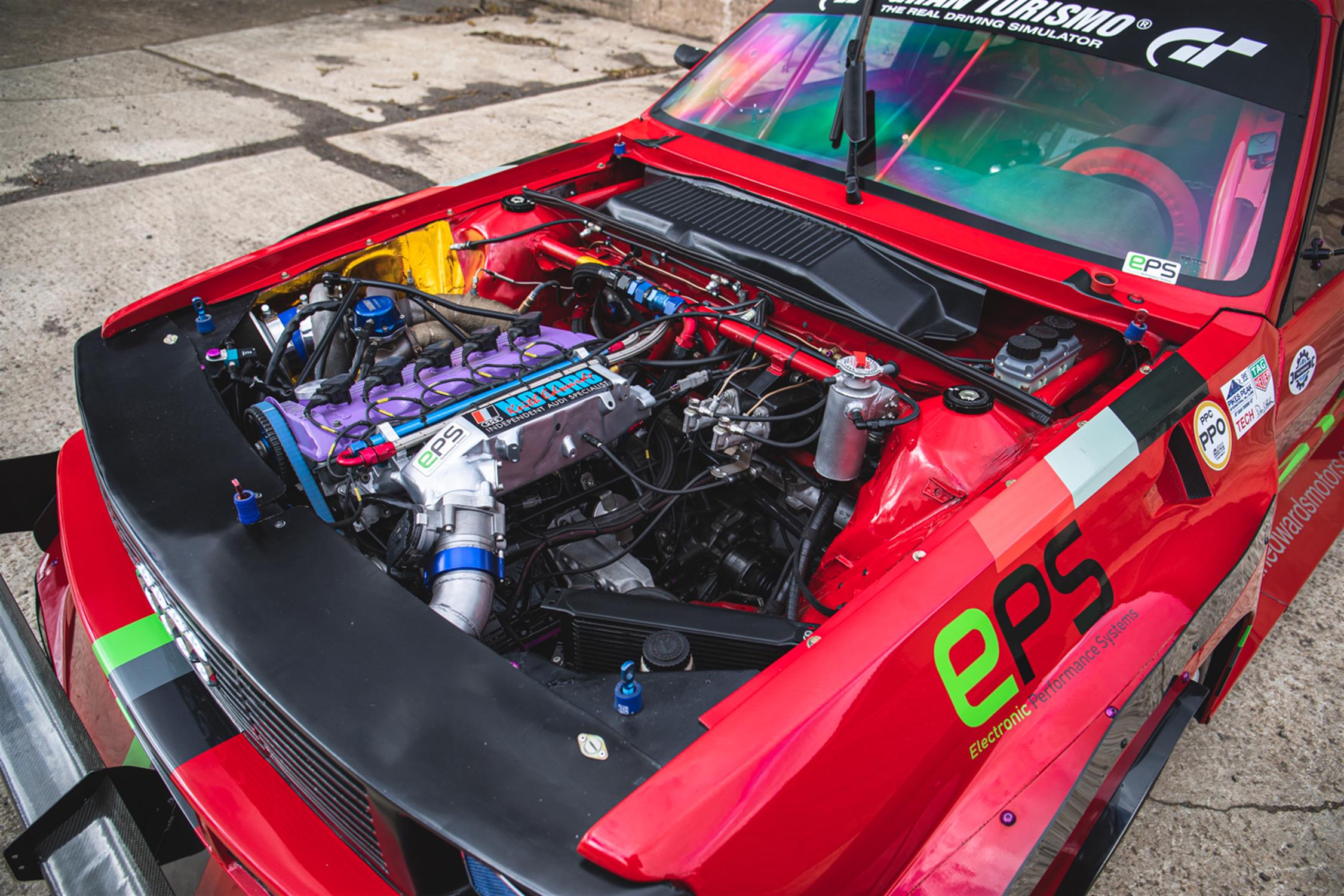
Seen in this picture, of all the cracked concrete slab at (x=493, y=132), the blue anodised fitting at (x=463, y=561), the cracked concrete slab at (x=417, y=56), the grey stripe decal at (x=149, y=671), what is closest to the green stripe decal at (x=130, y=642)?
the grey stripe decal at (x=149, y=671)

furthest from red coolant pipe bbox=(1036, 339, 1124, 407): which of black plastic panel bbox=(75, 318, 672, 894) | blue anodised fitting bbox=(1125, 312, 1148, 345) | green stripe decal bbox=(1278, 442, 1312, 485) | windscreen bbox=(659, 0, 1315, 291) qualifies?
black plastic panel bbox=(75, 318, 672, 894)

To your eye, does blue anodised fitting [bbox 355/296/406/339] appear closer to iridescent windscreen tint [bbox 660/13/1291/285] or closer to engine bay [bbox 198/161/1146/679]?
engine bay [bbox 198/161/1146/679]

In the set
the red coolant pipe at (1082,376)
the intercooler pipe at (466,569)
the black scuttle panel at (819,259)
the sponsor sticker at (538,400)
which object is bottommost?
the intercooler pipe at (466,569)

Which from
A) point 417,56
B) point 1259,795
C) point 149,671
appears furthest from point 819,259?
point 417,56

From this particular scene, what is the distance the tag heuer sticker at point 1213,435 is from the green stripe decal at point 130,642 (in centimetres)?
210

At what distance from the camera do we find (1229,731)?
2412 mm

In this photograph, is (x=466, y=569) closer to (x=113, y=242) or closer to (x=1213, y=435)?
(x=1213, y=435)

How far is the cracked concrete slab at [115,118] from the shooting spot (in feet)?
18.9

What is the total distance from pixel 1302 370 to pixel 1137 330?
61 cm

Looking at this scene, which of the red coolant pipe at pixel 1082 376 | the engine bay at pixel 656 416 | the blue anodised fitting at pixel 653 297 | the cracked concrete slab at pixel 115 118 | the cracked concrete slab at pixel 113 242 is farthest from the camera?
the cracked concrete slab at pixel 115 118

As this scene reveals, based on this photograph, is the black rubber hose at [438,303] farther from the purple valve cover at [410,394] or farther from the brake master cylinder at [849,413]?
the brake master cylinder at [849,413]

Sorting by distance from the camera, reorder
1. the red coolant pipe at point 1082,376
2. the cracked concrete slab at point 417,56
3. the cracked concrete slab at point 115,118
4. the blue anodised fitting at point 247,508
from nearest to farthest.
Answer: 1. the blue anodised fitting at point 247,508
2. the red coolant pipe at point 1082,376
3. the cracked concrete slab at point 115,118
4. the cracked concrete slab at point 417,56

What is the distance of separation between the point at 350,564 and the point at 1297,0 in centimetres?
255

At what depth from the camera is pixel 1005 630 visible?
57.3 inches
